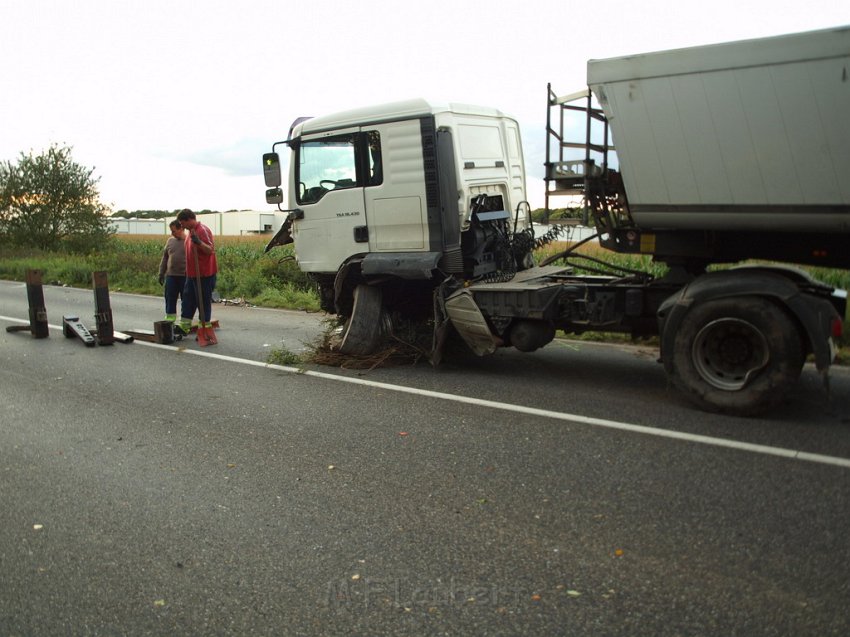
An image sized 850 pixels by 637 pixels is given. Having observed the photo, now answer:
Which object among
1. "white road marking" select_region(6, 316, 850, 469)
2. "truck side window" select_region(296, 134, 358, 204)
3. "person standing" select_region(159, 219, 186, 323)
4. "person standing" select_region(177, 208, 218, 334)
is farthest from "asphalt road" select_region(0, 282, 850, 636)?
"person standing" select_region(159, 219, 186, 323)

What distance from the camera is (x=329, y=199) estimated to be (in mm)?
8867

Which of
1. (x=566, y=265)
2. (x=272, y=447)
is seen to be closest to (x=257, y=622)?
(x=272, y=447)

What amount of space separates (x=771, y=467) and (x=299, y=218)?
19.7 feet

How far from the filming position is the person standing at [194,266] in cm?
1071

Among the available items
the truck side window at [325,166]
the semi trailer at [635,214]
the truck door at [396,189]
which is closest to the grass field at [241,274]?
the semi trailer at [635,214]

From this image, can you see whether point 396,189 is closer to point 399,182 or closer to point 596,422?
point 399,182

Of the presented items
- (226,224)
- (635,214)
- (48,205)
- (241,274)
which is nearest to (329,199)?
(635,214)

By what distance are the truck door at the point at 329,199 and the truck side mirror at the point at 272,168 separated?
181 mm

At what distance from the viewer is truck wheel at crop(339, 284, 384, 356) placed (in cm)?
871

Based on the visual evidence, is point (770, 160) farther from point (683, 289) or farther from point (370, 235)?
point (370, 235)

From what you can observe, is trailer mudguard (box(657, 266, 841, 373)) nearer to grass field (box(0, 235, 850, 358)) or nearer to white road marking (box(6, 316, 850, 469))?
white road marking (box(6, 316, 850, 469))

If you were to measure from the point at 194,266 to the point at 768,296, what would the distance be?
7.59 meters

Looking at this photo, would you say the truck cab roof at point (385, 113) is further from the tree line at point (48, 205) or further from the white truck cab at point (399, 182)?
the tree line at point (48, 205)

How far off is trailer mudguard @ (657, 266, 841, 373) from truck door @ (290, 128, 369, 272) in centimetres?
362
